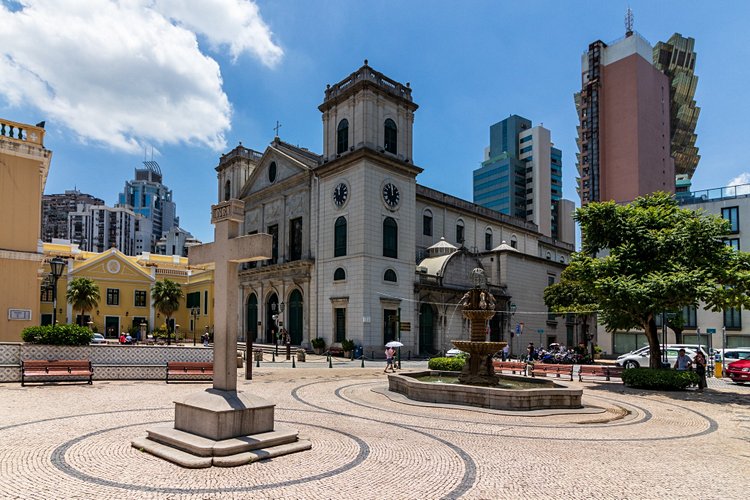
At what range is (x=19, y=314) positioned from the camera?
24516mm

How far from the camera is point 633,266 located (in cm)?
2053

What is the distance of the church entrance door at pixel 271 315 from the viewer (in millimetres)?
45281

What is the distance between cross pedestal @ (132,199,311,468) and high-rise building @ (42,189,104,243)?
178 m

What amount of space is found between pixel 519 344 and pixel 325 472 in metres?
43.7

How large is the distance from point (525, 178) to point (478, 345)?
11905cm

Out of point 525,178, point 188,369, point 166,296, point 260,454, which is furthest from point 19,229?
point 525,178

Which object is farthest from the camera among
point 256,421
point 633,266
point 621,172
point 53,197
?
point 53,197

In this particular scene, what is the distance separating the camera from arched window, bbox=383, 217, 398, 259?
128 feet

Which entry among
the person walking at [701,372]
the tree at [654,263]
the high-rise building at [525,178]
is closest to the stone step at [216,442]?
the tree at [654,263]

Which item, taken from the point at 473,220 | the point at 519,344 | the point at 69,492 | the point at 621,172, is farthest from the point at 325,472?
the point at 621,172

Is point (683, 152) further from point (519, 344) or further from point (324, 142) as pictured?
point (324, 142)

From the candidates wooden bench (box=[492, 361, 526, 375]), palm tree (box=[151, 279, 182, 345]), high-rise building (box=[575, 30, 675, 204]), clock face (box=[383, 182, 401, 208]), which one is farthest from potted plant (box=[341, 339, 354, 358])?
high-rise building (box=[575, 30, 675, 204])

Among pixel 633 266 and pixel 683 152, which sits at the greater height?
pixel 683 152

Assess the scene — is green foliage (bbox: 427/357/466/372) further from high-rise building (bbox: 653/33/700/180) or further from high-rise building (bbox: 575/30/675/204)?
high-rise building (bbox: 653/33/700/180)
